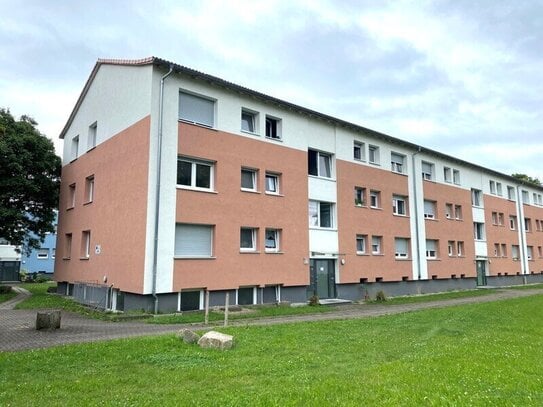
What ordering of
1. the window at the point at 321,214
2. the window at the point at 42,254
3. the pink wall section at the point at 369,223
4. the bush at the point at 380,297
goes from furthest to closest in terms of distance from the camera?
the window at the point at 42,254
the pink wall section at the point at 369,223
the bush at the point at 380,297
the window at the point at 321,214

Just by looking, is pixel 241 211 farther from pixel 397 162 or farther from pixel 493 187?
pixel 493 187

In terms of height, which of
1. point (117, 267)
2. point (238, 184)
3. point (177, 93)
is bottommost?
point (117, 267)

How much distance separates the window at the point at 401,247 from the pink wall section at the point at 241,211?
28.0 ft

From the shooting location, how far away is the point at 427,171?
31.7 m

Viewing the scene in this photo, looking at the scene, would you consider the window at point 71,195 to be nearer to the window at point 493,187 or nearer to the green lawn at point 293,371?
the green lawn at point 293,371

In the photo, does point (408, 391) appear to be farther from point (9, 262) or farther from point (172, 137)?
point (9, 262)

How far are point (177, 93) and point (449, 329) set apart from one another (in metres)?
13.0

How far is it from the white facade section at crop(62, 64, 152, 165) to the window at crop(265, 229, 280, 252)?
7.52 meters

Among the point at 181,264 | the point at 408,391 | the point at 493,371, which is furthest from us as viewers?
the point at 181,264

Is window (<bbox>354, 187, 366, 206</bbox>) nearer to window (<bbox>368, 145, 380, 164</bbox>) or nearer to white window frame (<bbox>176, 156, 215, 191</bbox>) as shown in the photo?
window (<bbox>368, 145, 380, 164</bbox>)

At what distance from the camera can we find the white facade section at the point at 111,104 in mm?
18016

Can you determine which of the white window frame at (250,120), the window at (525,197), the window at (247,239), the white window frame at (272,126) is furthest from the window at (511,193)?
the window at (247,239)

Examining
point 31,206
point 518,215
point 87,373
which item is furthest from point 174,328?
point 518,215

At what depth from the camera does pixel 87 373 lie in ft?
23.6
